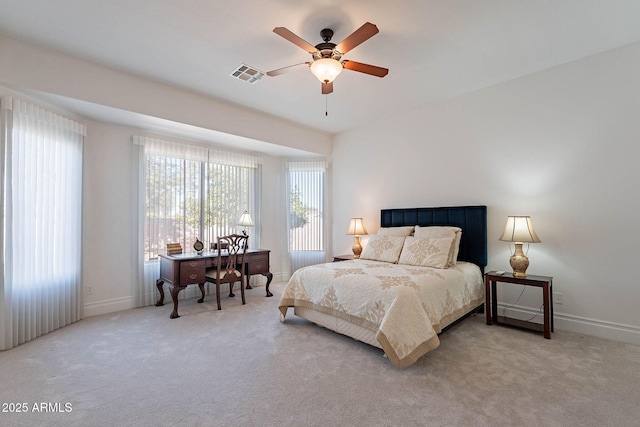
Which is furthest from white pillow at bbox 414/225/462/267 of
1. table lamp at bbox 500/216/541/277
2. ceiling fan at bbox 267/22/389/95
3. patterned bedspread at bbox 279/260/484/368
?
ceiling fan at bbox 267/22/389/95

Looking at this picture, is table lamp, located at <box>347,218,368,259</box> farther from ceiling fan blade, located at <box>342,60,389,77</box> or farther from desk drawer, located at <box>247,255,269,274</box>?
ceiling fan blade, located at <box>342,60,389,77</box>

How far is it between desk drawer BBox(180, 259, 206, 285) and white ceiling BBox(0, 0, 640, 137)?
7.39ft

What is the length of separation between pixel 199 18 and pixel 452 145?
3373mm

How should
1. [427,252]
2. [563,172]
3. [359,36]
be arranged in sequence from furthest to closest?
1. [427,252]
2. [563,172]
3. [359,36]

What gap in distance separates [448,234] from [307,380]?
7.90ft

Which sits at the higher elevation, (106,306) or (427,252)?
(427,252)

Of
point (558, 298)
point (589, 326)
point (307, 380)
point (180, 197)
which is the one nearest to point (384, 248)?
point (558, 298)

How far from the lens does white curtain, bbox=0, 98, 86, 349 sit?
269 cm

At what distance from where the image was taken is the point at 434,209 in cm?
410

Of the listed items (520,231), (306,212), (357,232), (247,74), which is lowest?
(357,232)

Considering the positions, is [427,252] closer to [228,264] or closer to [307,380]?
[307,380]

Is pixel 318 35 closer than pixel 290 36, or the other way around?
pixel 290 36

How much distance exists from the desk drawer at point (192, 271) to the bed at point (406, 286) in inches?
50.7

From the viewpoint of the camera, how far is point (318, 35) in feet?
8.57
